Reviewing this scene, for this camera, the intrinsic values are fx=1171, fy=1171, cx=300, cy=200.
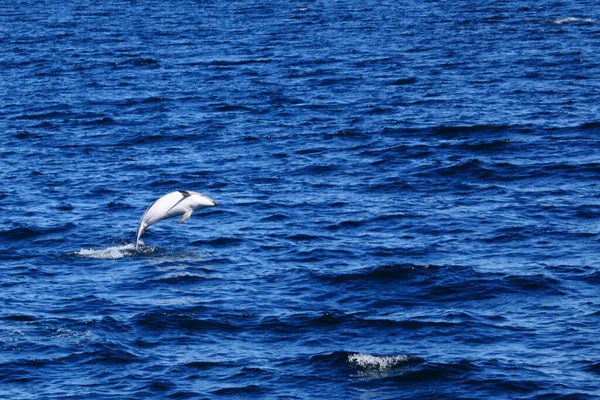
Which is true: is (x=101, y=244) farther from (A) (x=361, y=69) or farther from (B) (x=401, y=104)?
(A) (x=361, y=69)

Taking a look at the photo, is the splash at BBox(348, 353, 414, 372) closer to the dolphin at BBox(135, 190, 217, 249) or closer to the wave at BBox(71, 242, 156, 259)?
the dolphin at BBox(135, 190, 217, 249)

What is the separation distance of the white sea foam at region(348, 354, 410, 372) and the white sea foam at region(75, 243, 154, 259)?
12546 mm

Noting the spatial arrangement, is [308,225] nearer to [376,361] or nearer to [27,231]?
[27,231]

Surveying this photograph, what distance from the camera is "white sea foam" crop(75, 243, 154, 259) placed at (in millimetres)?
41938

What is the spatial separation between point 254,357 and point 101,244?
1243 cm

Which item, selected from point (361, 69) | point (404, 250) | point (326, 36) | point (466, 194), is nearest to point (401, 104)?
point (361, 69)

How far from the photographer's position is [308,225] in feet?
149

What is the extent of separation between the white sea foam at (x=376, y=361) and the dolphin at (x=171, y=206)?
35.5 feet

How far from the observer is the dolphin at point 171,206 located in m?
40.5

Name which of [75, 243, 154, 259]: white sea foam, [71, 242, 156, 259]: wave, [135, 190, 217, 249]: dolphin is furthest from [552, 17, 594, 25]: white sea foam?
[75, 243, 154, 259]: white sea foam

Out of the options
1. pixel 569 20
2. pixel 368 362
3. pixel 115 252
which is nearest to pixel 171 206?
pixel 115 252

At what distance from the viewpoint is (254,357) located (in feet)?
107

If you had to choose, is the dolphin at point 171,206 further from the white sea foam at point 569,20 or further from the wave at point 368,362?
the white sea foam at point 569,20

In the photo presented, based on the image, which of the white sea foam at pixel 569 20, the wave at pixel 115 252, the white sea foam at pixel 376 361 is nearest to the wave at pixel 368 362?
the white sea foam at pixel 376 361
